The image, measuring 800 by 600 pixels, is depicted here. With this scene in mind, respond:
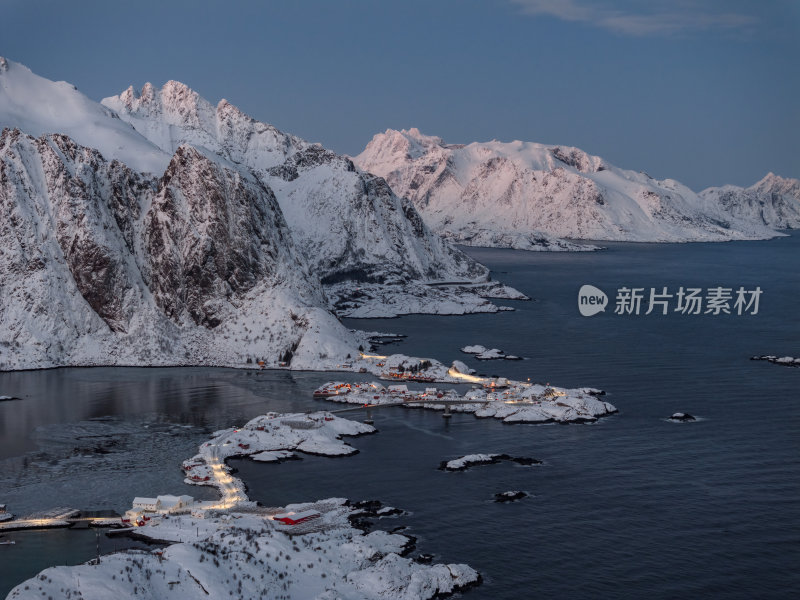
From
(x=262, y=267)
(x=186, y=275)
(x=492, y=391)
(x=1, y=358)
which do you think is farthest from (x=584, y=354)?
(x=1, y=358)

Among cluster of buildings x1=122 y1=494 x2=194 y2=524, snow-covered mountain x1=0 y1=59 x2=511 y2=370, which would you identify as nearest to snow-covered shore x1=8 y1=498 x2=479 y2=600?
cluster of buildings x1=122 y1=494 x2=194 y2=524

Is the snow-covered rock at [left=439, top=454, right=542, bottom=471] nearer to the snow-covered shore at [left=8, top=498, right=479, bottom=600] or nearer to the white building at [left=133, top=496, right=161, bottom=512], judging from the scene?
the snow-covered shore at [left=8, top=498, right=479, bottom=600]

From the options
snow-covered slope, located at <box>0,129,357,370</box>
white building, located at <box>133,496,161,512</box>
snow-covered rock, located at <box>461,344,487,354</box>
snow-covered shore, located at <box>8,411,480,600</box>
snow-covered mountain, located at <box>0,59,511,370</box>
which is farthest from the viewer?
snow-covered rock, located at <box>461,344,487,354</box>

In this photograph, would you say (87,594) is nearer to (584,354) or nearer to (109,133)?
(584,354)

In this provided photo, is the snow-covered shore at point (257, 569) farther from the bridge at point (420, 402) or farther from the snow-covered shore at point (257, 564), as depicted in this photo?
the bridge at point (420, 402)

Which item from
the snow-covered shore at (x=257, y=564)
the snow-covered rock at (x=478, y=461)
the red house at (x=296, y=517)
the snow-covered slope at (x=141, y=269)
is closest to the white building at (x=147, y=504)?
the snow-covered shore at (x=257, y=564)

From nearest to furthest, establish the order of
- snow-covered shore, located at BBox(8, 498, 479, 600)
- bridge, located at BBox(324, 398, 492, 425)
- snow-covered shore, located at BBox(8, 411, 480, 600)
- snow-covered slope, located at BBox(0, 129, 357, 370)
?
1. snow-covered shore, located at BBox(8, 498, 479, 600)
2. snow-covered shore, located at BBox(8, 411, 480, 600)
3. bridge, located at BBox(324, 398, 492, 425)
4. snow-covered slope, located at BBox(0, 129, 357, 370)

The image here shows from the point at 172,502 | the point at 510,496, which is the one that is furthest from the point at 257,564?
the point at 510,496
